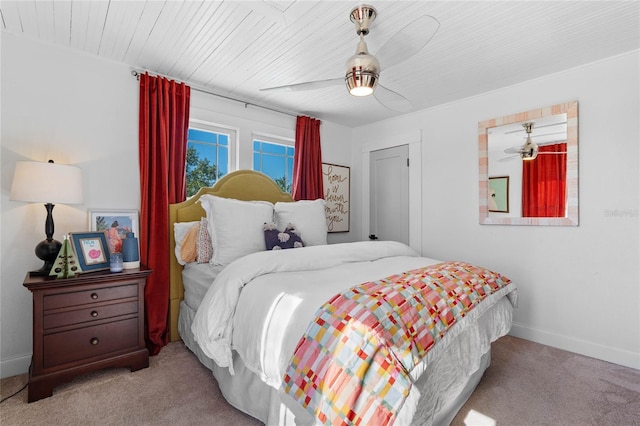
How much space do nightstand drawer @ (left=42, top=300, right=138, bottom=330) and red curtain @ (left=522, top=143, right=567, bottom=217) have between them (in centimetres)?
348

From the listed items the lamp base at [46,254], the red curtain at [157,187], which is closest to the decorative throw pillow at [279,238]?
the red curtain at [157,187]

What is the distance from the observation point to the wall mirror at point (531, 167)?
109 inches

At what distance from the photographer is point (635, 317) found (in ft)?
8.05

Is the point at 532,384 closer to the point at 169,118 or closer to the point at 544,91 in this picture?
the point at 544,91

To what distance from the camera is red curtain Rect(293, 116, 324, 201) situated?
394 centimetres

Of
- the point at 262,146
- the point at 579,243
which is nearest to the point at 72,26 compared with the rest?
the point at 262,146

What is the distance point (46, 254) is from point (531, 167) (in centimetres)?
401

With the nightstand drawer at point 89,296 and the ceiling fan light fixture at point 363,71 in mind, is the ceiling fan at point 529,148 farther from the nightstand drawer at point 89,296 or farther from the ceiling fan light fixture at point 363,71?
the nightstand drawer at point 89,296

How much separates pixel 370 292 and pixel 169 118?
2.48 meters

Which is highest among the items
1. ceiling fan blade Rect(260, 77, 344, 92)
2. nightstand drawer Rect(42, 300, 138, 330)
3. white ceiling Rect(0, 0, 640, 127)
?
white ceiling Rect(0, 0, 640, 127)

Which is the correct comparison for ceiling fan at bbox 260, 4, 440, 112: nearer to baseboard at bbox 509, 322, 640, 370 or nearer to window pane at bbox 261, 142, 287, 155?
window pane at bbox 261, 142, 287, 155

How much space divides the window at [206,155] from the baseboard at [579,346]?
11.1ft

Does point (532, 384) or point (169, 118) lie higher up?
point (169, 118)

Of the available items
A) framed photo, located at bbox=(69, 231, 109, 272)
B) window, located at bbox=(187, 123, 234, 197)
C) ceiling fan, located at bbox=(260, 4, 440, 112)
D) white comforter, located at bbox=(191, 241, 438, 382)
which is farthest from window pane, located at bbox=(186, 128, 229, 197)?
ceiling fan, located at bbox=(260, 4, 440, 112)
